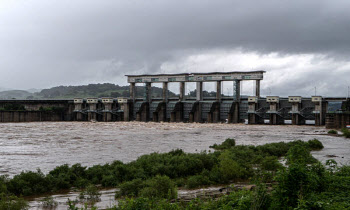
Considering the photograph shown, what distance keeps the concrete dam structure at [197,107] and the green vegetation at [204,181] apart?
1528 inches

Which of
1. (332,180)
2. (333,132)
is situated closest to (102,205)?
(332,180)

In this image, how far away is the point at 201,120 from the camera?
67562 mm

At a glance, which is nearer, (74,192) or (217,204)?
(217,204)

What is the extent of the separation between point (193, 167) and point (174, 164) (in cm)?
81

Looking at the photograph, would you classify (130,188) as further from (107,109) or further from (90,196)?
(107,109)

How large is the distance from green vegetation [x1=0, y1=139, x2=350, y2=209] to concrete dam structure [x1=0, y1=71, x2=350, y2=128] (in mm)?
38822

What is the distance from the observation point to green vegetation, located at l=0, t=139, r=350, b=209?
23.5 feet

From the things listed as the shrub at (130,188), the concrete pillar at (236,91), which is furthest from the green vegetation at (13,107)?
the shrub at (130,188)

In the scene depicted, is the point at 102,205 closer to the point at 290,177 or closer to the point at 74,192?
the point at 74,192

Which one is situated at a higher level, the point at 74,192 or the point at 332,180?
the point at 332,180

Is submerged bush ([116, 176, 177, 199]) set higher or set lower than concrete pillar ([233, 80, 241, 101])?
lower

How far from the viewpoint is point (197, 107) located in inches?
2670

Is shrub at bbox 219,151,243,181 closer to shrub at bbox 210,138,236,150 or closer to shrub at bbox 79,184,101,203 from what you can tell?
shrub at bbox 79,184,101,203

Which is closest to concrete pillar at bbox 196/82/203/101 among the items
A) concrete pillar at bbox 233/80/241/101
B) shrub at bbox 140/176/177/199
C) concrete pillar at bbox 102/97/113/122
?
concrete pillar at bbox 233/80/241/101
